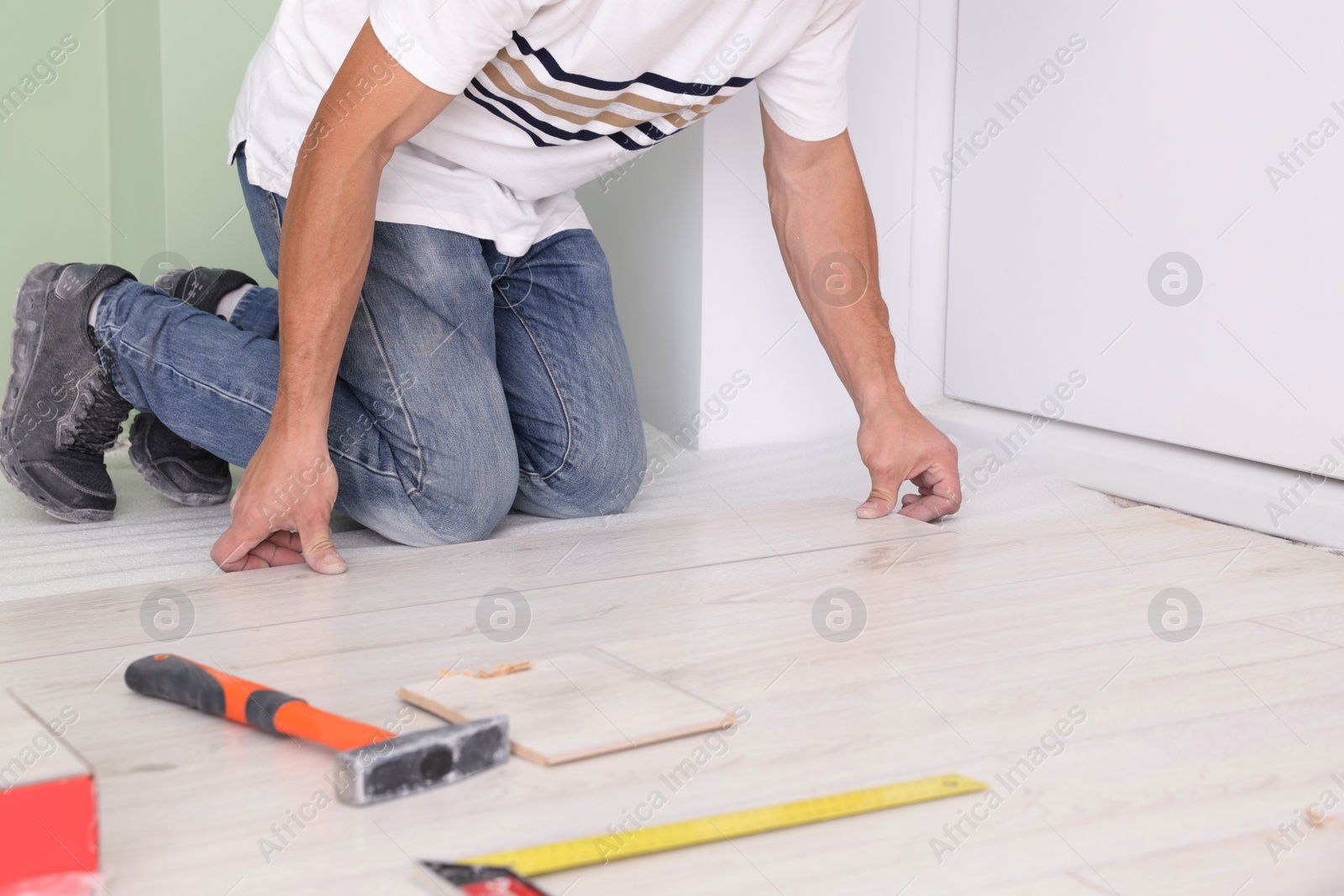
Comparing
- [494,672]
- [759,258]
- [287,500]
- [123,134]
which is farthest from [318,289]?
[123,134]

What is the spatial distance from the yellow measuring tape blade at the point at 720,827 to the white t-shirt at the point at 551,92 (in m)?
0.84

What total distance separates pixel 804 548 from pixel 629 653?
41cm

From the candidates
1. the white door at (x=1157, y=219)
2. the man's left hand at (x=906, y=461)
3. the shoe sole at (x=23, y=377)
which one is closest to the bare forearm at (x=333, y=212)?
the shoe sole at (x=23, y=377)

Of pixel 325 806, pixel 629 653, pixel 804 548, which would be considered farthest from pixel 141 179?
pixel 325 806

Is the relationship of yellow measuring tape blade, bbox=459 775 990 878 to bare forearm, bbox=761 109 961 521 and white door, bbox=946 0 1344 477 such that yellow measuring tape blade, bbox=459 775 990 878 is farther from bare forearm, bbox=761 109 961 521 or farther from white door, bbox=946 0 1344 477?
white door, bbox=946 0 1344 477

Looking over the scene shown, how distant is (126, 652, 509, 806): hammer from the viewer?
0.74 meters

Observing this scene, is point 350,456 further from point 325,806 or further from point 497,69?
point 325,806

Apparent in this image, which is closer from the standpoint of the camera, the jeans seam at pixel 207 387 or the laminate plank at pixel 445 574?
the laminate plank at pixel 445 574

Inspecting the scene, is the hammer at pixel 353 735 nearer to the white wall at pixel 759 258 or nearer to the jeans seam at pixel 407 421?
the jeans seam at pixel 407 421

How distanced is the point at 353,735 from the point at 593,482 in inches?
38.8

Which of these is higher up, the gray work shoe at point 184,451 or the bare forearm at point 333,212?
the bare forearm at point 333,212

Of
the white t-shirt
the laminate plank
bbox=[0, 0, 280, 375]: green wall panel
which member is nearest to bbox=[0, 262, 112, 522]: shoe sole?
the white t-shirt

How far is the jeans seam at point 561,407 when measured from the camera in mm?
1746

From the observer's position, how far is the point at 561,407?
5.82ft
